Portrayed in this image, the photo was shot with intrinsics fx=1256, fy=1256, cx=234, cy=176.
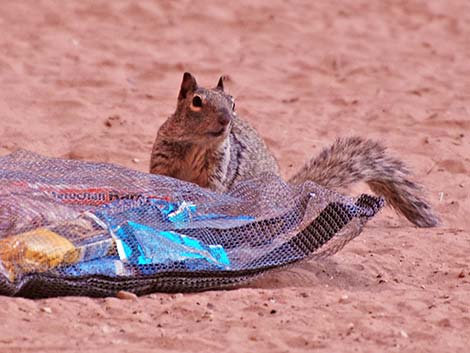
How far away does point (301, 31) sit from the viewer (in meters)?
11.1

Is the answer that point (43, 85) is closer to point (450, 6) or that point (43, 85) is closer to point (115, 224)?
point (115, 224)

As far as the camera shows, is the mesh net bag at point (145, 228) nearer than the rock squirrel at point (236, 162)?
Yes

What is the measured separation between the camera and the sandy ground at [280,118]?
4.67 meters

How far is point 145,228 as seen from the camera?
17.1 ft

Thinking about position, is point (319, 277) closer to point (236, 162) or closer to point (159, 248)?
point (159, 248)

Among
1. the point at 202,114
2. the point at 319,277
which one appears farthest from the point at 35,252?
the point at 202,114

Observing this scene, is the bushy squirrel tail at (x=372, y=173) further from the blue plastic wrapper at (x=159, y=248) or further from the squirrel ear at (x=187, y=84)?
the blue plastic wrapper at (x=159, y=248)

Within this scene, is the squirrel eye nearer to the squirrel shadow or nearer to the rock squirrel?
the rock squirrel

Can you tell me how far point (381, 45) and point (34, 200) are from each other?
6360 mm

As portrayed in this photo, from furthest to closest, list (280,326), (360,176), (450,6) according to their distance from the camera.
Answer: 1. (450,6)
2. (360,176)
3. (280,326)

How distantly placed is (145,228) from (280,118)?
376cm

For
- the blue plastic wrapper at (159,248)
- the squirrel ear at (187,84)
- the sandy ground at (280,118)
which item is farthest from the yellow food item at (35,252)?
the squirrel ear at (187,84)

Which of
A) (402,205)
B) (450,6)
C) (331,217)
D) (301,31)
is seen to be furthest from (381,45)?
(331,217)

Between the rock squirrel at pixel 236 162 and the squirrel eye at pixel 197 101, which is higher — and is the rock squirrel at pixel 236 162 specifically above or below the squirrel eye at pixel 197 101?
below
